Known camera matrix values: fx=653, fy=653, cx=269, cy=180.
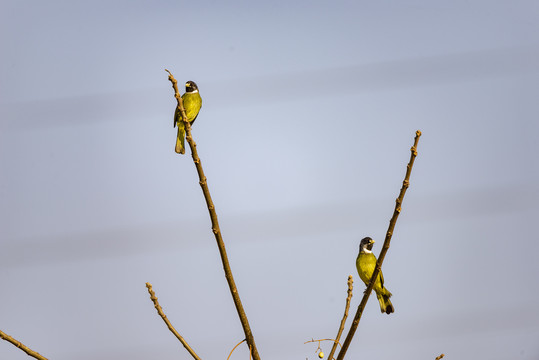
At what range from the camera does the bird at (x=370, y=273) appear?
213 inches

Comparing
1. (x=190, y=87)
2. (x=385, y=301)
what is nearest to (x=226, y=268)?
(x=385, y=301)

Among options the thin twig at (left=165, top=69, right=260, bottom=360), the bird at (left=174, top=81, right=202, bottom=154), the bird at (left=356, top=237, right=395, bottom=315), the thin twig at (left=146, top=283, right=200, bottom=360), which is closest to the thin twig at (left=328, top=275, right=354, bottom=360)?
the thin twig at (left=165, top=69, right=260, bottom=360)

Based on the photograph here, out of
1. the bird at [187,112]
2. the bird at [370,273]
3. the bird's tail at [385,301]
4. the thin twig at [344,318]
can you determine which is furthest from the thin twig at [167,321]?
the bird at [187,112]

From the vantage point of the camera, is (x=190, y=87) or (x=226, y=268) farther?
(x=190, y=87)

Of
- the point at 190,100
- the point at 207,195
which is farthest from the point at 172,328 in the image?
the point at 190,100

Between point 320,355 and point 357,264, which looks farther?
point 357,264

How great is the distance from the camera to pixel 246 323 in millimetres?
2789

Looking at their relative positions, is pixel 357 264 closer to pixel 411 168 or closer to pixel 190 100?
pixel 190 100

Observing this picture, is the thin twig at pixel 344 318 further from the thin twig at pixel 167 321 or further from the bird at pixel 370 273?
the bird at pixel 370 273

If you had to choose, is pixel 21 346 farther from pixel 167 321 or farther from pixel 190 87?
pixel 190 87

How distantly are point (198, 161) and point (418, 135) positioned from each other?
961 millimetres

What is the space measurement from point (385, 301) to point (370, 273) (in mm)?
348

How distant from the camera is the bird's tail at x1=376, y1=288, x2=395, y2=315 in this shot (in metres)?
5.39

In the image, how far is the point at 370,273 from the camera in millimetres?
5711
